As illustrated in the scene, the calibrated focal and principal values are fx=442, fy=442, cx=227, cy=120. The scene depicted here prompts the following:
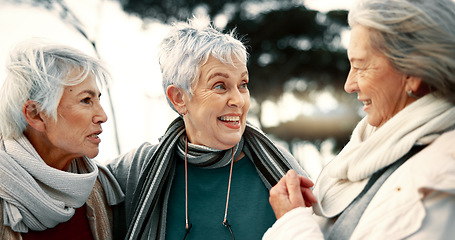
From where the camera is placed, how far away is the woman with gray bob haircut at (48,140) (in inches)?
73.2

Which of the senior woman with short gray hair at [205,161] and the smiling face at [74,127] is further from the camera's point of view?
the senior woman with short gray hair at [205,161]

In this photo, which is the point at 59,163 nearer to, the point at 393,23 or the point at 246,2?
the point at 393,23

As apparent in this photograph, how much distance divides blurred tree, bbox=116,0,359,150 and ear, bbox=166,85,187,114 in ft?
17.9

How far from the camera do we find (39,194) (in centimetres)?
187

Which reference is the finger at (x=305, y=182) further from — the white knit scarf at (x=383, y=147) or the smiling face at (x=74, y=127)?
the smiling face at (x=74, y=127)

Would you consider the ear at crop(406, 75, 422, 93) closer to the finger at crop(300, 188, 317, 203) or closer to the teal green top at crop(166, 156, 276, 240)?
the finger at crop(300, 188, 317, 203)

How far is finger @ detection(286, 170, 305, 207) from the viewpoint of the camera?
1.45 meters

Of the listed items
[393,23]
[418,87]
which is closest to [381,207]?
[418,87]

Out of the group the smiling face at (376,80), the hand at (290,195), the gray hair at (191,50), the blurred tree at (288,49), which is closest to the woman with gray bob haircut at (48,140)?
the gray hair at (191,50)

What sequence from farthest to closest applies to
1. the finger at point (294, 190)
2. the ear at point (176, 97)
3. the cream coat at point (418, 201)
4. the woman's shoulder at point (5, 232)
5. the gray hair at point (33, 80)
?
the ear at point (176, 97), the gray hair at point (33, 80), the woman's shoulder at point (5, 232), the finger at point (294, 190), the cream coat at point (418, 201)

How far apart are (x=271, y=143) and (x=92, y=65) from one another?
99 cm

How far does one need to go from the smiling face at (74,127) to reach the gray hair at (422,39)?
1.36 metres

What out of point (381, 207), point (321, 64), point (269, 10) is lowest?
point (381, 207)

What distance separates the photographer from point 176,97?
235cm
